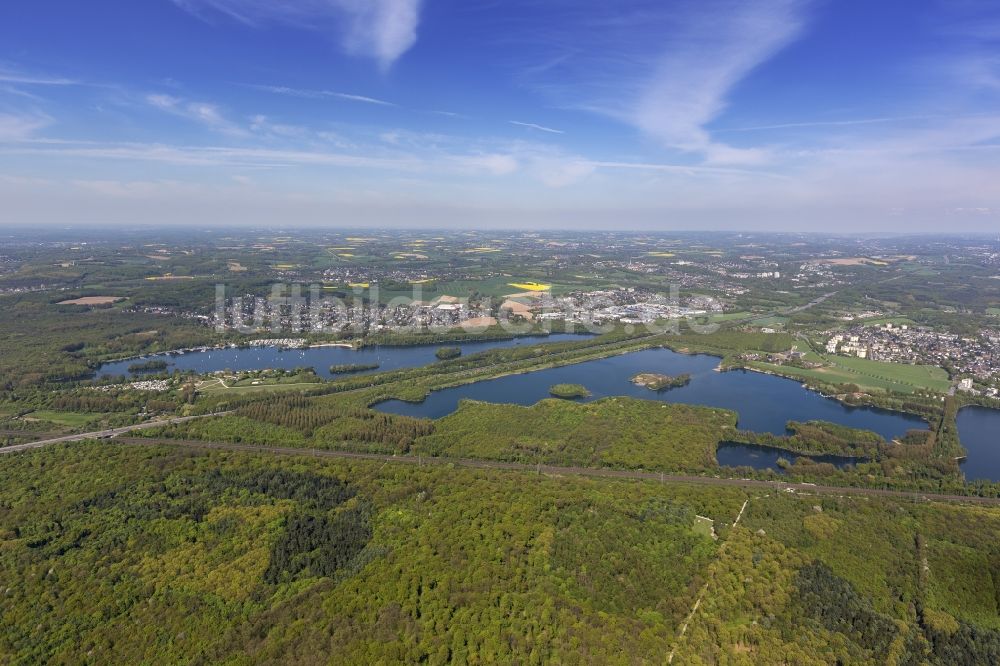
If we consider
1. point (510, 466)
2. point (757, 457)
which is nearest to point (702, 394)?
point (757, 457)

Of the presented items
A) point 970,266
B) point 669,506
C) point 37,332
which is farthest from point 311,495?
point 970,266

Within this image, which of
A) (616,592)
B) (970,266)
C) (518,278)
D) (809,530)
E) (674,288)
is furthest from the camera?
(970,266)

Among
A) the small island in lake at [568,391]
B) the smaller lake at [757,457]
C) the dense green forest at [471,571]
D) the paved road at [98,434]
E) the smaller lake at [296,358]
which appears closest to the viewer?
the dense green forest at [471,571]

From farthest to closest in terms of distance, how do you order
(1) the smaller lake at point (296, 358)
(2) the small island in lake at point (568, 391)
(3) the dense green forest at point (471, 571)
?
(1) the smaller lake at point (296, 358)
(2) the small island in lake at point (568, 391)
(3) the dense green forest at point (471, 571)

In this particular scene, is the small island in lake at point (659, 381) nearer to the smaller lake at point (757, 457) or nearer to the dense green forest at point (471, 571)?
the smaller lake at point (757, 457)

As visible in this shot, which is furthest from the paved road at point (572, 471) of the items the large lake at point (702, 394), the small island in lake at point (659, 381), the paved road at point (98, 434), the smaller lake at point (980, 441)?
the small island in lake at point (659, 381)

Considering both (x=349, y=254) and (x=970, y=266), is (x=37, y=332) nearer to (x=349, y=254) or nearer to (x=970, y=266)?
(x=349, y=254)
